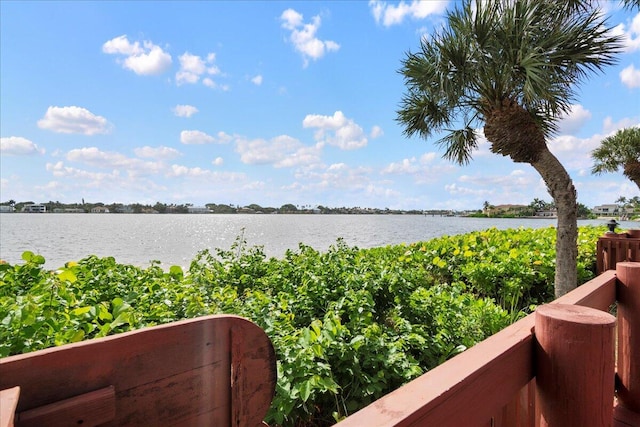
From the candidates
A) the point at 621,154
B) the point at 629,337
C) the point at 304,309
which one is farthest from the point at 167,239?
the point at 621,154

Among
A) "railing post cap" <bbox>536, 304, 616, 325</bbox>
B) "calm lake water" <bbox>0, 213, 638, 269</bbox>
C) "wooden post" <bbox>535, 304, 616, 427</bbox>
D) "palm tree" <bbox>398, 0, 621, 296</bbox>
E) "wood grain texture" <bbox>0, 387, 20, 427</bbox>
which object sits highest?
"palm tree" <bbox>398, 0, 621, 296</bbox>

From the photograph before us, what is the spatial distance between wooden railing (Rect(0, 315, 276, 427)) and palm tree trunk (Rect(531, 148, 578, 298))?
221 inches

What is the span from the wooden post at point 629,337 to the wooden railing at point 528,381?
843 mm

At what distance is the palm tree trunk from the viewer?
5.05 meters

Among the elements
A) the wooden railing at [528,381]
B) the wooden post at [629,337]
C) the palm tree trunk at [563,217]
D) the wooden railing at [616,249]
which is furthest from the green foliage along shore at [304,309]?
the wooden railing at [616,249]

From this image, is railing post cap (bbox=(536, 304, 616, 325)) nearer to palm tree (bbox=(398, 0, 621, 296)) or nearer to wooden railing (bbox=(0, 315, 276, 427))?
wooden railing (bbox=(0, 315, 276, 427))

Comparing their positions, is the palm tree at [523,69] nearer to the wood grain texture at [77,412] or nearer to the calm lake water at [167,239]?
the calm lake water at [167,239]

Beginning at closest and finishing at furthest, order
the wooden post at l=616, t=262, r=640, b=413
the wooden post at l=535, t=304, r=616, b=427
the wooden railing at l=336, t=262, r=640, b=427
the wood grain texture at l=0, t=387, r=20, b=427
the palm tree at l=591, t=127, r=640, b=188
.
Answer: the wood grain texture at l=0, t=387, r=20, b=427 < the wooden railing at l=336, t=262, r=640, b=427 < the wooden post at l=535, t=304, r=616, b=427 < the wooden post at l=616, t=262, r=640, b=413 < the palm tree at l=591, t=127, r=640, b=188

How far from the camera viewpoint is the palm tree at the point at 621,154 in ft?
54.8

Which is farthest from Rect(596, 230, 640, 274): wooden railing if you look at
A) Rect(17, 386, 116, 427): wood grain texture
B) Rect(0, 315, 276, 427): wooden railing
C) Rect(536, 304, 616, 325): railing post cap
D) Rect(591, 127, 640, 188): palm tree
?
Rect(591, 127, 640, 188): palm tree

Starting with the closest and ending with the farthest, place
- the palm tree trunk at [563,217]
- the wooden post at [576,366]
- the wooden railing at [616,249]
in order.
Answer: the wooden post at [576,366] < the palm tree trunk at [563,217] < the wooden railing at [616,249]

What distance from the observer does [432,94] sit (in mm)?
6531

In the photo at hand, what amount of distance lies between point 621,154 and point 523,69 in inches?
677

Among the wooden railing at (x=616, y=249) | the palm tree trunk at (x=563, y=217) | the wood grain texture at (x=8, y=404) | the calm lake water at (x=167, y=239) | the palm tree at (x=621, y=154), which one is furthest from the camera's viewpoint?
the palm tree at (x=621, y=154)
